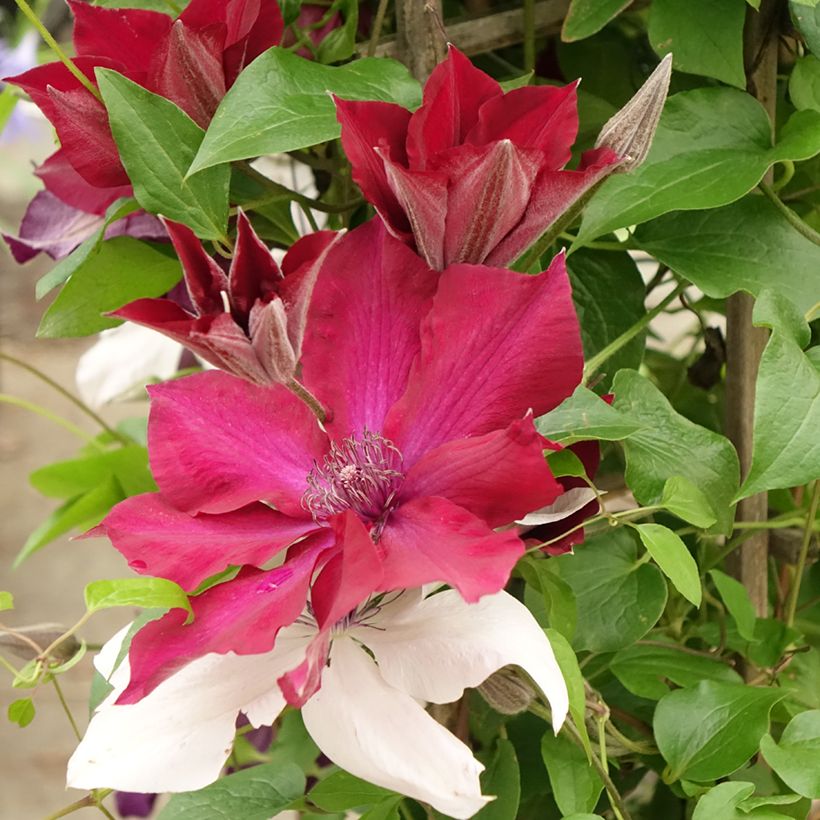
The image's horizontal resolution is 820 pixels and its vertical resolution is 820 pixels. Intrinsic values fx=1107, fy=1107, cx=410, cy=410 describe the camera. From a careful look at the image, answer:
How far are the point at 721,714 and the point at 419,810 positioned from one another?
0.17 meters

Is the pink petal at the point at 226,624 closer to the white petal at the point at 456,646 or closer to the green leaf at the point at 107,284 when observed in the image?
the white petal at the point at 456,646

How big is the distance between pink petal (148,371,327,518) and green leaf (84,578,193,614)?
0.03 metres

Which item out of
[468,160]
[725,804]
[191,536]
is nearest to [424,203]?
[468,160]

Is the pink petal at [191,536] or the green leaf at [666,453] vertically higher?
the pink petal at [191,536]

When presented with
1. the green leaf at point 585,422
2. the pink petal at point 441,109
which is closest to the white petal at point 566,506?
the green leaf at point 585,422

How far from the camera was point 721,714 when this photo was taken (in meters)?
0.43

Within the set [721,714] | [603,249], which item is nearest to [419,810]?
[721,714]

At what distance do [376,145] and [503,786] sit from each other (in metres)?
0.26

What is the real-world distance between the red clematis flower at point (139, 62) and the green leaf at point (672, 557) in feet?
0.69

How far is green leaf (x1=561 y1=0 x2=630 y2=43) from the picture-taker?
0.42 m

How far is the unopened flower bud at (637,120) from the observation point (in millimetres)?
336

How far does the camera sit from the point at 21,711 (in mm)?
358

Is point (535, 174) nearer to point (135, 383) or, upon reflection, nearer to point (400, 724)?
point (400, 724)

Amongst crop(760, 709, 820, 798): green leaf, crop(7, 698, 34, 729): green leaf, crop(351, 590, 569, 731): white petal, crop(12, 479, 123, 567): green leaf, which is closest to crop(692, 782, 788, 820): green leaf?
crop(760, 709, 820, 798): green leaf
